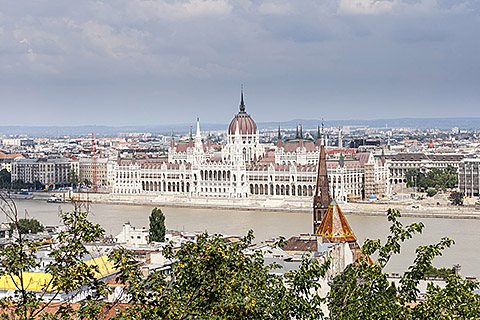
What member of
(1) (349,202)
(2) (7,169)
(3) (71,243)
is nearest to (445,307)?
(3) (71,243)

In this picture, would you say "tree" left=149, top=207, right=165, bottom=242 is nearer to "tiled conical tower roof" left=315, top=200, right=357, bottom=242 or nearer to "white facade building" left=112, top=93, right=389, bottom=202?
"tiled conical tower roof" left=315, top=200, right=357, bottom=242

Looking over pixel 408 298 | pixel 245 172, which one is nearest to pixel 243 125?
pixel 245 172

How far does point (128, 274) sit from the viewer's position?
5.92 meters

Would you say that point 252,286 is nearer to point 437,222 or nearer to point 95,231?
point 95,231

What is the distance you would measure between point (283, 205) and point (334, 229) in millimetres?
25009

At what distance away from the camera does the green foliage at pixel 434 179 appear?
1881 inches

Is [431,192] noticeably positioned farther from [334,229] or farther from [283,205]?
[334,229]

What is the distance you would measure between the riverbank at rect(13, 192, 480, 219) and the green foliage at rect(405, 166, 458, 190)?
719 cm

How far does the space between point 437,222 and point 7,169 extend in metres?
34.2

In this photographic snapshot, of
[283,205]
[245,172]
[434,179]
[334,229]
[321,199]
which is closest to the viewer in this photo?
[334,229]

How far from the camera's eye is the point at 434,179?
4844cm

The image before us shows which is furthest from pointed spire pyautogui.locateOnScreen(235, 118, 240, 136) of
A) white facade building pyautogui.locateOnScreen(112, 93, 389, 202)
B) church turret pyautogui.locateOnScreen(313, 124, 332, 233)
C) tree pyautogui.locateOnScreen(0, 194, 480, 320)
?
tree pyautogui.locateOnScreen(0, 194, 480, 320)

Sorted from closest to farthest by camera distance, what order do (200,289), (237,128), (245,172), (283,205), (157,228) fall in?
(200,289) < (157,228) < (283,205) < (245,172) < (237,128)

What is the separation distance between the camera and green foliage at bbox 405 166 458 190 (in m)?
47.8
